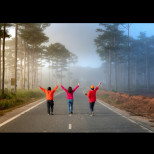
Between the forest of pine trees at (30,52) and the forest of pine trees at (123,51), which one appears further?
the forest of pine trees at (123,51)

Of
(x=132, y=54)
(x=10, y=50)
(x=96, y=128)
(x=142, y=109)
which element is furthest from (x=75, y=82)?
(x=96, y=128)

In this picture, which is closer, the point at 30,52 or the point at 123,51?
the point at 30,52

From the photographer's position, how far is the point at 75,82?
4375 inches

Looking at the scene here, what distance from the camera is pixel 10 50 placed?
78250 millimetres

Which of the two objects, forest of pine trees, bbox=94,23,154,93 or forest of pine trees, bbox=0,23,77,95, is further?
forest of pine trees, bbox=94,23,154,93
